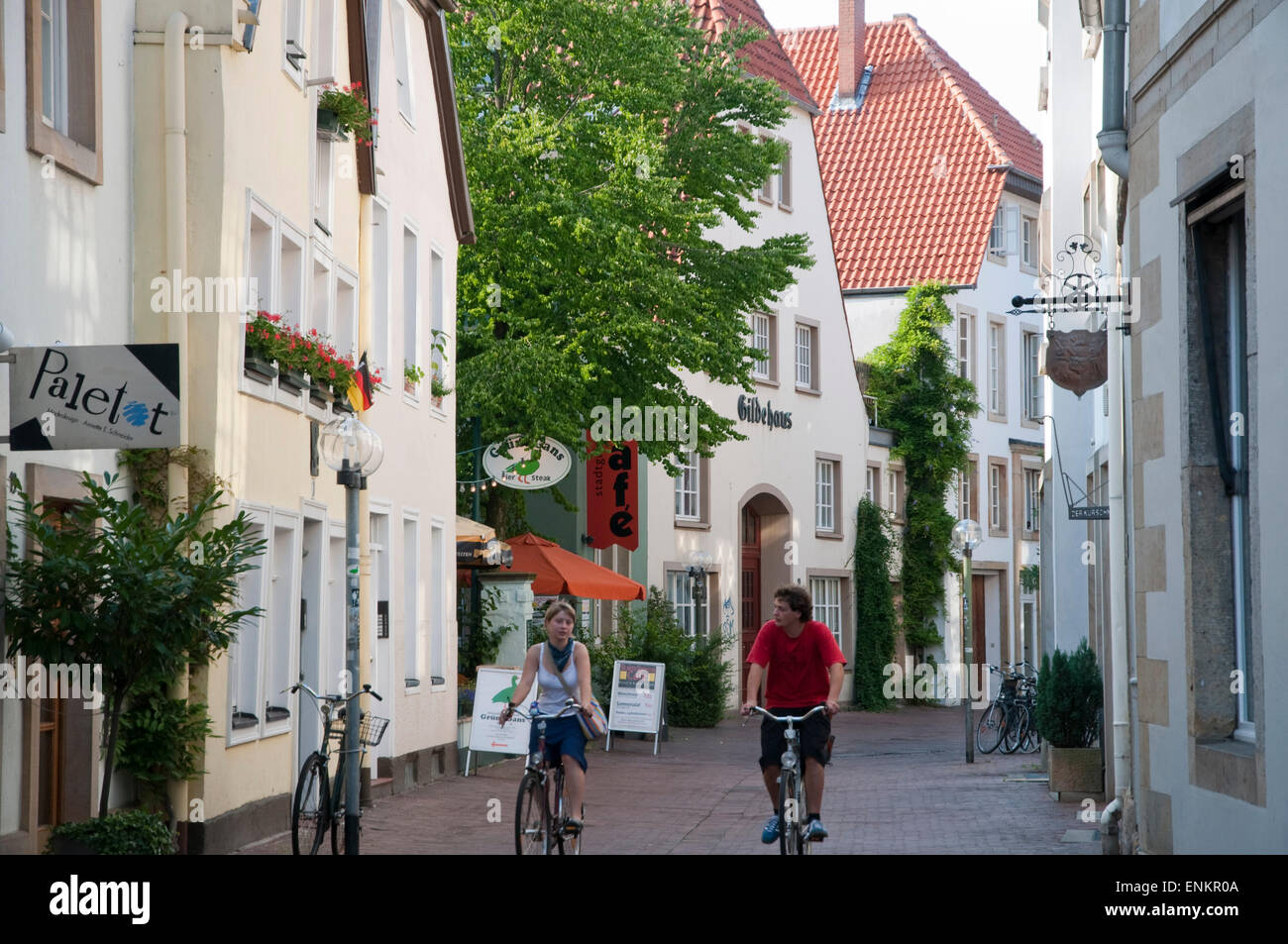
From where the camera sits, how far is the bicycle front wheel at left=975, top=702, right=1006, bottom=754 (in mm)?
25078

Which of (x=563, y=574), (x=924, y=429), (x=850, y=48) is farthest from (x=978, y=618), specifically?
(x=563, y=574)

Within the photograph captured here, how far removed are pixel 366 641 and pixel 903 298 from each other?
85.8ft

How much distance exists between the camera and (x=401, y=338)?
63.3 ft

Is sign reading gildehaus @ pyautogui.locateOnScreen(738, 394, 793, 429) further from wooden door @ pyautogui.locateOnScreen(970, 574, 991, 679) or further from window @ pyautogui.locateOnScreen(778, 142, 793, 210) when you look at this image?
wooden door @ pyautogui.locateOnScreen(970, 574, 991, 679)

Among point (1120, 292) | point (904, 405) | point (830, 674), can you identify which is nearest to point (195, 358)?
point (830, 674)

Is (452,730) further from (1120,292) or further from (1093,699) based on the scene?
(1120,292)

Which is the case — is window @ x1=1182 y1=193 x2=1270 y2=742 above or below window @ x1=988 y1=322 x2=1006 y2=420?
below

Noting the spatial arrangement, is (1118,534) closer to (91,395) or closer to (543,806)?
(543,806)

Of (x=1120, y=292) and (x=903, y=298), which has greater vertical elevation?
(x=903, y=298)

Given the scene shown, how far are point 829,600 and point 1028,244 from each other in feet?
41.1

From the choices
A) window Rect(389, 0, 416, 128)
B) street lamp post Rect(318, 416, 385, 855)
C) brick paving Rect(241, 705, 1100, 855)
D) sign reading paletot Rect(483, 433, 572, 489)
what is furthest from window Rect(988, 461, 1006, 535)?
street lamp post Rect(318, 416, 385, 855)

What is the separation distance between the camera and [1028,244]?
146 feet

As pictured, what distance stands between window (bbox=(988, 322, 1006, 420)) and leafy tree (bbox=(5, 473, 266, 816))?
1345 inches

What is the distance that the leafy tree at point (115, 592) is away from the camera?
9.63m
